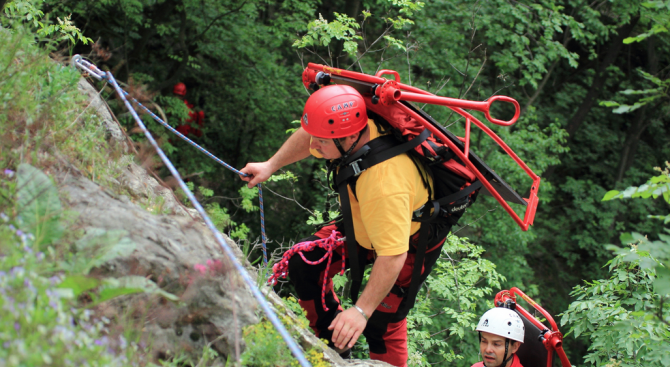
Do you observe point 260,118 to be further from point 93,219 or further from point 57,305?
point 57,305

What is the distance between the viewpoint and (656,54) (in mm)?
12688

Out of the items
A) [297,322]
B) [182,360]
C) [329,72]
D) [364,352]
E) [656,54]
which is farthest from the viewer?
[656,54]

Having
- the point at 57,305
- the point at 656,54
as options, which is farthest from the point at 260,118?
the point at 656,54

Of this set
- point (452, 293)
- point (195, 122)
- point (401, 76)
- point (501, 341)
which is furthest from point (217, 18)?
point (501, 341)

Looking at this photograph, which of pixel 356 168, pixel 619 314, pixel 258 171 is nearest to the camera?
pixel 356 168

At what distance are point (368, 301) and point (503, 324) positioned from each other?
1.71 meters

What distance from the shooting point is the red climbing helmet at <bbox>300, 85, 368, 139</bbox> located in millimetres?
2902

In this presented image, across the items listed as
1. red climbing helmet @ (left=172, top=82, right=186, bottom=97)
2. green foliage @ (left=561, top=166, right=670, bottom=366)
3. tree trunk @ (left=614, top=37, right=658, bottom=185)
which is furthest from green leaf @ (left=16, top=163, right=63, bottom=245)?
tree trunk @ (left=614, top=37, right=658, bottom=185)

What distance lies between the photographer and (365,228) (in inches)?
116

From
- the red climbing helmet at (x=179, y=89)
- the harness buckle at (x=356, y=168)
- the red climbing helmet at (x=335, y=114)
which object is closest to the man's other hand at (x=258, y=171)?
the red climbing helmet at (x=335, y=114)

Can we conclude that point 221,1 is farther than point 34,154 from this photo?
Yes

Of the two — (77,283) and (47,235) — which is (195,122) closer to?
(47,235)

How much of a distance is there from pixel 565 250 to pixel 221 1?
10.6 metres

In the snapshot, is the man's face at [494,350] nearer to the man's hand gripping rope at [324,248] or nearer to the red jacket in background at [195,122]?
the man's hand gripping rope at [324,248]
